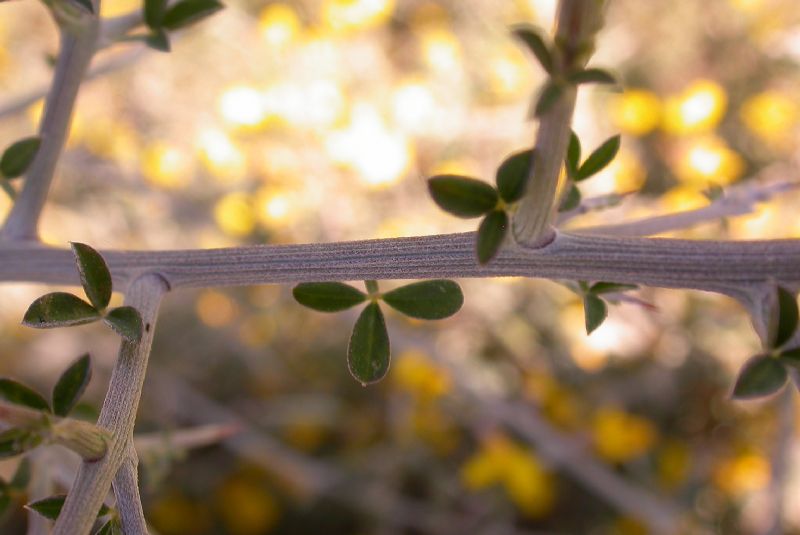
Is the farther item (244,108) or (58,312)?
(244,108)

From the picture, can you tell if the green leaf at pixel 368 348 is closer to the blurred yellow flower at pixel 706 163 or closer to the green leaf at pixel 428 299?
the green leaf at pixel 428 299

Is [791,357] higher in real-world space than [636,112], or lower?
lower

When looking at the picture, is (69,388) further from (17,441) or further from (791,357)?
(791,357)

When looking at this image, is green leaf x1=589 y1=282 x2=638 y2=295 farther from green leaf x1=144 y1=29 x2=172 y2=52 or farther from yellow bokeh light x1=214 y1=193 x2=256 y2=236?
yellow bokeh light x1=214 y1=193 x2=256 y2=236

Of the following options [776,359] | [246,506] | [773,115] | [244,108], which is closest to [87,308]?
[776,359]

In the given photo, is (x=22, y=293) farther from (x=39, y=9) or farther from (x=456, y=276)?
(x=456, y=276)

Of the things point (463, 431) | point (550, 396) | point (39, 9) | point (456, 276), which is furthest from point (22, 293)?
point (456, 276)
